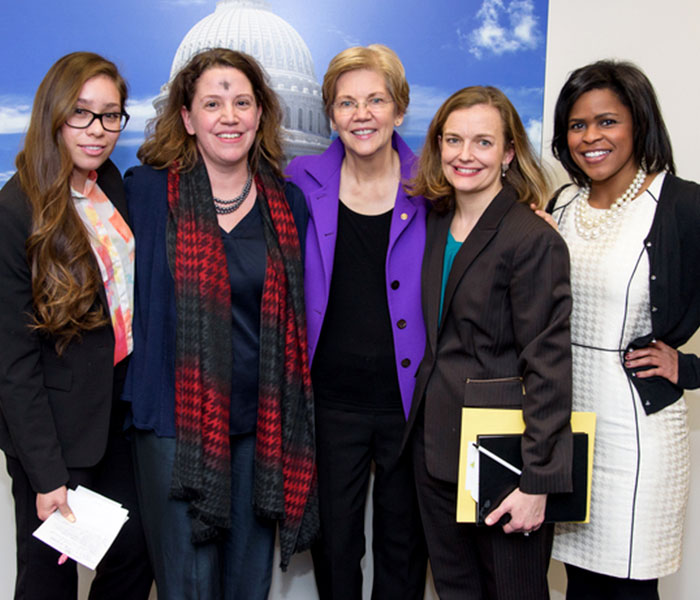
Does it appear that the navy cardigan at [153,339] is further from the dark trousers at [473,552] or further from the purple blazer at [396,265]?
the dark trousers at [473,552]

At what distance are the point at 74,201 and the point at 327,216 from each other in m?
0.74

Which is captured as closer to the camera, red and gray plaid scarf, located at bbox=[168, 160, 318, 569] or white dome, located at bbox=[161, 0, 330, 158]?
red and gray plaid scarf, located at bbox=[168, 160, 318, 569]

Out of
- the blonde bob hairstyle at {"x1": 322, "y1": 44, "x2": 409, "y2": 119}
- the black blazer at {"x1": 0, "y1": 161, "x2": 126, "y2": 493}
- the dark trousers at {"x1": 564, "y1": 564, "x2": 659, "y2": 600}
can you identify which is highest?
the blonde bob hairstyle at {"x1": 322, "y1": 44, "x2": 409, "y2": 119}

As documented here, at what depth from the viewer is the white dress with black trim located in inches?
68.0

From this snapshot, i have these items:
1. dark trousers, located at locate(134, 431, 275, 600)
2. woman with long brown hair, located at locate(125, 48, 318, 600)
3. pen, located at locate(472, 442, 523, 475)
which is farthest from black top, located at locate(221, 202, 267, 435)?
pen, located at locate(472, 442, 523, 475)

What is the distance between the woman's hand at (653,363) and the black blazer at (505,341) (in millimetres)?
289

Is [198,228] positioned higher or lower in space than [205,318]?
higher

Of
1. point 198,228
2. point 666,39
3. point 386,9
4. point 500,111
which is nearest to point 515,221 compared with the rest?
point 500,111

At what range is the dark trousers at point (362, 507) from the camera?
1983 mm

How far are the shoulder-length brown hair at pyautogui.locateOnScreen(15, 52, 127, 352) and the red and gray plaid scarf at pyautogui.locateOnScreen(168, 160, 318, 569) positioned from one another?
25cm

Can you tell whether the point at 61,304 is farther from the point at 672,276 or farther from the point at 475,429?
the point at 672,276

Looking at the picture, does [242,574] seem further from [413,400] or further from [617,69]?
[617,69]

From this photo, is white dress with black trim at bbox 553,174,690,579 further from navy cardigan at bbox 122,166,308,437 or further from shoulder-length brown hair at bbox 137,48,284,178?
navy cardigan at bbox 122,166,308,437

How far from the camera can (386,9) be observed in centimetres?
230
